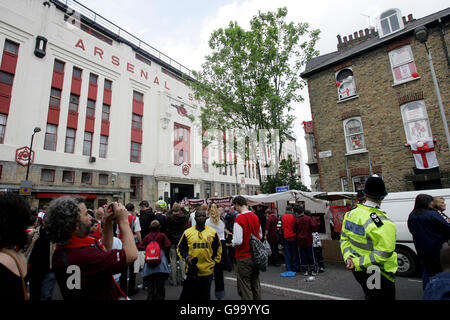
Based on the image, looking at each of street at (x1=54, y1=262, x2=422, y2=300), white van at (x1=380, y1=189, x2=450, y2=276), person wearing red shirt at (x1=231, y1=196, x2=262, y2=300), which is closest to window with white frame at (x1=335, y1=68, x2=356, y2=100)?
white van at (x1=380, y1=189, x2=450, y2=276)

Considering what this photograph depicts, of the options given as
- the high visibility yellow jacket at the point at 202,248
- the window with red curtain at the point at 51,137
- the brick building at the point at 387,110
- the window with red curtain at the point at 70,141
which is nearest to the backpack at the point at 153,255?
the high visibility yellow jacket at the point at 202,248

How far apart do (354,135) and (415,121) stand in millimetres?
2851

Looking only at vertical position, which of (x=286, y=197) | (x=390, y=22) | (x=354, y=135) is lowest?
(x=286, y=197)

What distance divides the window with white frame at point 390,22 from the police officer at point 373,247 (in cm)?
1569

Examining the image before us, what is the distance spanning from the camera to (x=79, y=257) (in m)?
1.85

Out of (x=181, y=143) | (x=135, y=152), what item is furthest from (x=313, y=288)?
(x=181, y=143)

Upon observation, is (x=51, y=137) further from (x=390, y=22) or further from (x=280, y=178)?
(x=390, y=22)

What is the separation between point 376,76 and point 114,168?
2287cm

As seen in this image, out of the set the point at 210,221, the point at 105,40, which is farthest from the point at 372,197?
the point at 105,40

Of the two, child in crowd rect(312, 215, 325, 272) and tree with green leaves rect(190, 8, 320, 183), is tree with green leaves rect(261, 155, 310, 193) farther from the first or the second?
child in crowd rect(312, 215, 325, 272)

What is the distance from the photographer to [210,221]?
249 inches

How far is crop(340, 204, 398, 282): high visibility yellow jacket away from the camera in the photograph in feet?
8.21
